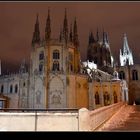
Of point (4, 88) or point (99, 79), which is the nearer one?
point (99, 79)

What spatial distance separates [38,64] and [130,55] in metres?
41.4

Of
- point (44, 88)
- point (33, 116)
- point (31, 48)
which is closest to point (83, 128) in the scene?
point (33, 116)

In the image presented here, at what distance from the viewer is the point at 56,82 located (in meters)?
39.2

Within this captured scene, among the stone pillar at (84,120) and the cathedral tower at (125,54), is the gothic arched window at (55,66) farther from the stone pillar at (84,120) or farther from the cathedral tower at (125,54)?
the cathedral tower at (125,54)

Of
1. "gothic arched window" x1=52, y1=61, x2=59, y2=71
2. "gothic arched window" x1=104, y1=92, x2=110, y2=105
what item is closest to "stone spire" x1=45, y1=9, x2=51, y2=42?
"gothic arched window" x1=52, y1=61, x2=59, y2=71

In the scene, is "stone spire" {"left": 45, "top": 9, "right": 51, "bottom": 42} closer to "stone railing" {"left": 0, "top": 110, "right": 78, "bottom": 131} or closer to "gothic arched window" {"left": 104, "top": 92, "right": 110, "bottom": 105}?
"gothic arched window" {"left": 104, "top": 92, "right": 110, "bottom": 105}

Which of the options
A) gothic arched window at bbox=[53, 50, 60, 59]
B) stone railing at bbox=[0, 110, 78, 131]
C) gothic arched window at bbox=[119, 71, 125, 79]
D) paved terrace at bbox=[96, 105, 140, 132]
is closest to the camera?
stone railing at bbox=[0, 110, 78, 131]

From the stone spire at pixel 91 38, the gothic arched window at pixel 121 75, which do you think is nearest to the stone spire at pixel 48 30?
the gothic arched window at pixel 121 75

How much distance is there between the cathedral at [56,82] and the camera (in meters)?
38.8

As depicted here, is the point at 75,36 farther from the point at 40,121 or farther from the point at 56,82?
the point at 40,121

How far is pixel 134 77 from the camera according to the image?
56219 millimetres

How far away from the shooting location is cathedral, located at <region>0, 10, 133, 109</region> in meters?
38.8

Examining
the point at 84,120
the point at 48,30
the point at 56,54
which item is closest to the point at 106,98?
the point at 56,54

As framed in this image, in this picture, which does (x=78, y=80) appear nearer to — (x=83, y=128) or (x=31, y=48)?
(x=31, y=48)
